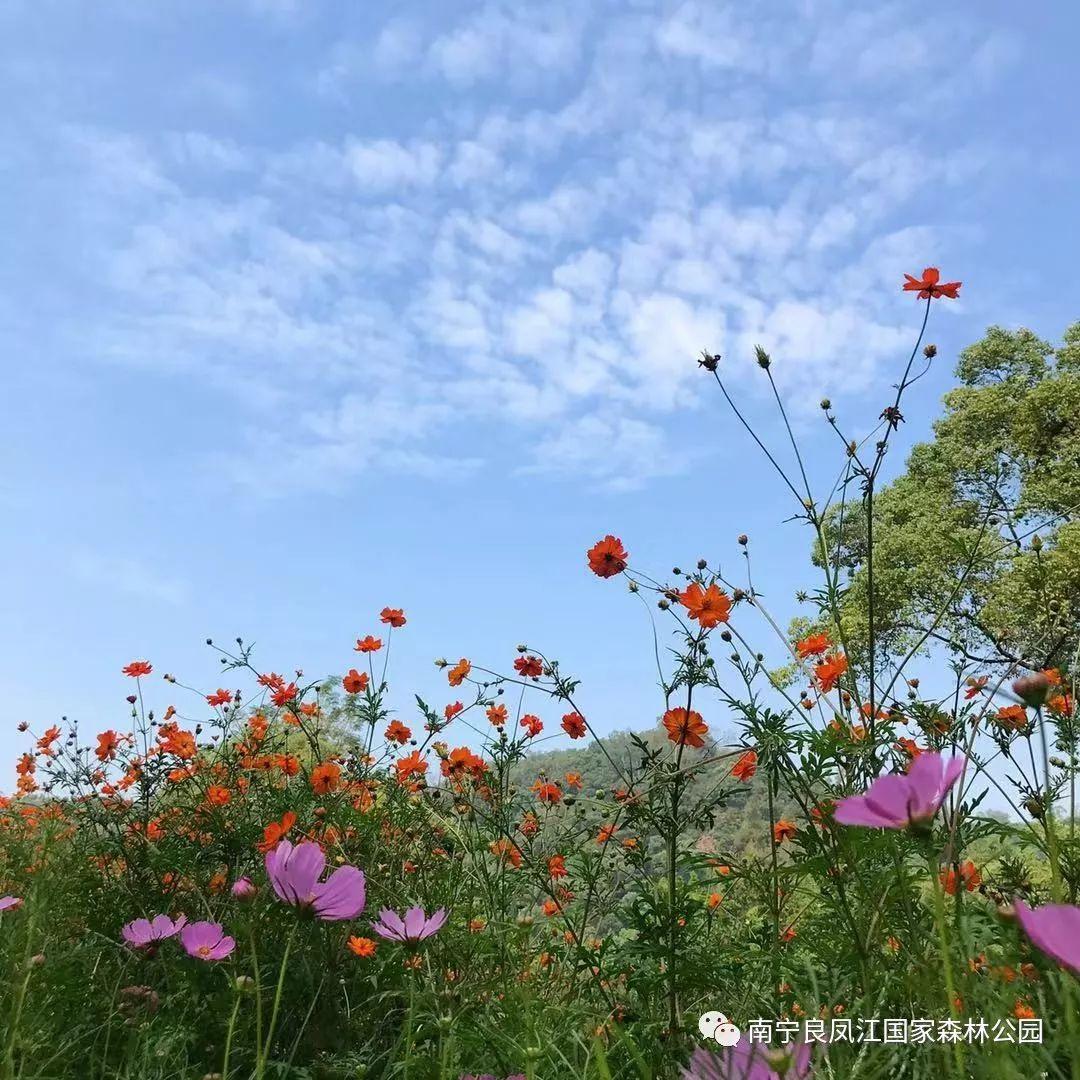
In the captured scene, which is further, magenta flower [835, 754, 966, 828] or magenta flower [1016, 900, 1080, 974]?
magenta flower [835, 754, 966, 828]

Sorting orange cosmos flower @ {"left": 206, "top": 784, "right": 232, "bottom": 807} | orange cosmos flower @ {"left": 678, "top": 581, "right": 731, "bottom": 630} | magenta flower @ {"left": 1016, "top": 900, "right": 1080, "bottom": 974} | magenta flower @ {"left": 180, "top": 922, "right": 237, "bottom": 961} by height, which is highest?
orange cosmos flower @ {"left": 678, "top": 581, "right": 731, "bottom": 630}

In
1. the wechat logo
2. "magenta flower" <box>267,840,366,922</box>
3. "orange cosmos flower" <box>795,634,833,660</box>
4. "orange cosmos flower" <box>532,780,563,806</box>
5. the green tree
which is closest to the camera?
the wechat logo

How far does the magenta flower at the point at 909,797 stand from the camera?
88 centimetres

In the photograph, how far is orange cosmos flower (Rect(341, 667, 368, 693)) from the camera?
340 centimetres

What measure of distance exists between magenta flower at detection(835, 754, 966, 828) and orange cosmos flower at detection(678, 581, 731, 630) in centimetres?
134

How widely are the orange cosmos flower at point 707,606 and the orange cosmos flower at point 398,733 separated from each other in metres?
1.65

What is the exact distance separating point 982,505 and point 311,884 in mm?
12829

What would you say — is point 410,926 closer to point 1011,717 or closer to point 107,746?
point 1011,717

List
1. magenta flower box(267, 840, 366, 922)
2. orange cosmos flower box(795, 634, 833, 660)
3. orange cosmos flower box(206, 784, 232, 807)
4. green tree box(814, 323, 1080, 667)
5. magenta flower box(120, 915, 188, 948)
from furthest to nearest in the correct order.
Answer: green tree box(814, 323, 1080, 667)
orange cosmos flower box(206, 784, 232, 807)
orange cosmos flower box(795, 634, 833, 660)
magenta flower box(120, 915, 188, 948)
magenta flower box(267, 840, 366, 922)

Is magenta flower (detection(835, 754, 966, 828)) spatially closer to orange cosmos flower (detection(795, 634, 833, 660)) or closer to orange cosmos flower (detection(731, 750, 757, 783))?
orange cosmos flower (detection(731, 750, 757, 783))

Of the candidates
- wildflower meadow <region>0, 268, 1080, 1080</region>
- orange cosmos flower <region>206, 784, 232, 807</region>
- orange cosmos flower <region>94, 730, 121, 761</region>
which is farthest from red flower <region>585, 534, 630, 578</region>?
orange cosmos flower <region>94, 730, 121, 761</region>

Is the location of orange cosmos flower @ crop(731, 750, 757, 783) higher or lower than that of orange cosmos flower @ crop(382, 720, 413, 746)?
lower

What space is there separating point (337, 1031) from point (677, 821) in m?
0.95

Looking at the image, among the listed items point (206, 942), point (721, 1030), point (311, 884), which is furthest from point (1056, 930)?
point (206, 942)
